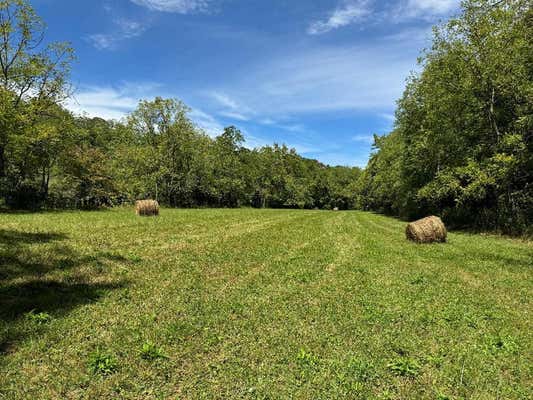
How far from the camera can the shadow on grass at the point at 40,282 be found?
6.26 m

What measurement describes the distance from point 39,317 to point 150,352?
2.74 m

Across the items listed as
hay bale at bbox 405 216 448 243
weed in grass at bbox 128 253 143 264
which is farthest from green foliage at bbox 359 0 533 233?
weed in grass at bbox 128 253 143 264

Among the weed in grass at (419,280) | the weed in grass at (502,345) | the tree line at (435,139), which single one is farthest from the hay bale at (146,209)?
the weed in grass at (502,345)

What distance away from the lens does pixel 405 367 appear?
511 centimetres

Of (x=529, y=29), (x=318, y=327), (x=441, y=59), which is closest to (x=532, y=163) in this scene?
(x=529, y=29)

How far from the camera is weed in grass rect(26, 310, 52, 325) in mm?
6083

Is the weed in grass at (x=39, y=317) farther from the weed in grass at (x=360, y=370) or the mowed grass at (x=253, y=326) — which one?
the weed in grass at (x=360, y=370)

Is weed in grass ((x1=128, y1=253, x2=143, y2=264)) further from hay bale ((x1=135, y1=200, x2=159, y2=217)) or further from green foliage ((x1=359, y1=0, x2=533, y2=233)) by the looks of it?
green foliage ((x1=359, y1=0, x2=533, y2=233))

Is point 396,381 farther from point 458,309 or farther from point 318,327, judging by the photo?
point 458,309

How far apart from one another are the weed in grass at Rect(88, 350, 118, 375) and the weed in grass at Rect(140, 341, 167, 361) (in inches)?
17.7

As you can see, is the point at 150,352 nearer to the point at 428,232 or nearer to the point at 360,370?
the point at 360,370

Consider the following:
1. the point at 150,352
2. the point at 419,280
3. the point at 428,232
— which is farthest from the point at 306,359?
the point at 428,232

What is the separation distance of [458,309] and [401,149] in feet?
128

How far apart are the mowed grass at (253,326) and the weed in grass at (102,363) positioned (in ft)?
0.06
